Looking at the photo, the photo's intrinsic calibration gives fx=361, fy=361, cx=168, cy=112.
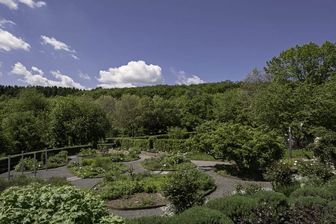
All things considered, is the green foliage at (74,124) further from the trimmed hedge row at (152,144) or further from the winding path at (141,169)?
the winding path at (141,169)

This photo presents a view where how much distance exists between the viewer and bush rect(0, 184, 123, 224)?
3732mm

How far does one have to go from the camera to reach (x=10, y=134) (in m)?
26.5

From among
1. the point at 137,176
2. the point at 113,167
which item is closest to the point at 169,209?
the point at 137,176

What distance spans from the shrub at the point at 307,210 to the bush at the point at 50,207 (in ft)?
14.1

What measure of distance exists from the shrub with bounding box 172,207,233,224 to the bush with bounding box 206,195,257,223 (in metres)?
0.68

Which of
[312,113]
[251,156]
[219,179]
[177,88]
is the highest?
[177,88]

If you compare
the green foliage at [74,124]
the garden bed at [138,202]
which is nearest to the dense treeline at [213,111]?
the green foliage at [74,124]

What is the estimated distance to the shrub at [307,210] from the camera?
6762mm

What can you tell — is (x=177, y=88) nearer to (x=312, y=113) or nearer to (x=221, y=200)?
(x=312, y=113)

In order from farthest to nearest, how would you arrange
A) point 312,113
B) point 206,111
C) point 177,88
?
point 177,88
point 206,111
point 312,113

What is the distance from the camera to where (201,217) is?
537 cm

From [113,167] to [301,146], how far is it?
→ 1795 cm

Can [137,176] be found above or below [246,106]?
below

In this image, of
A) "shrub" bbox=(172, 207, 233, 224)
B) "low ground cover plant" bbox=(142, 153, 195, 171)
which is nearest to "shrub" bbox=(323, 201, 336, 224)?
"shrub" bbox=(172, 207, 233, 224)
